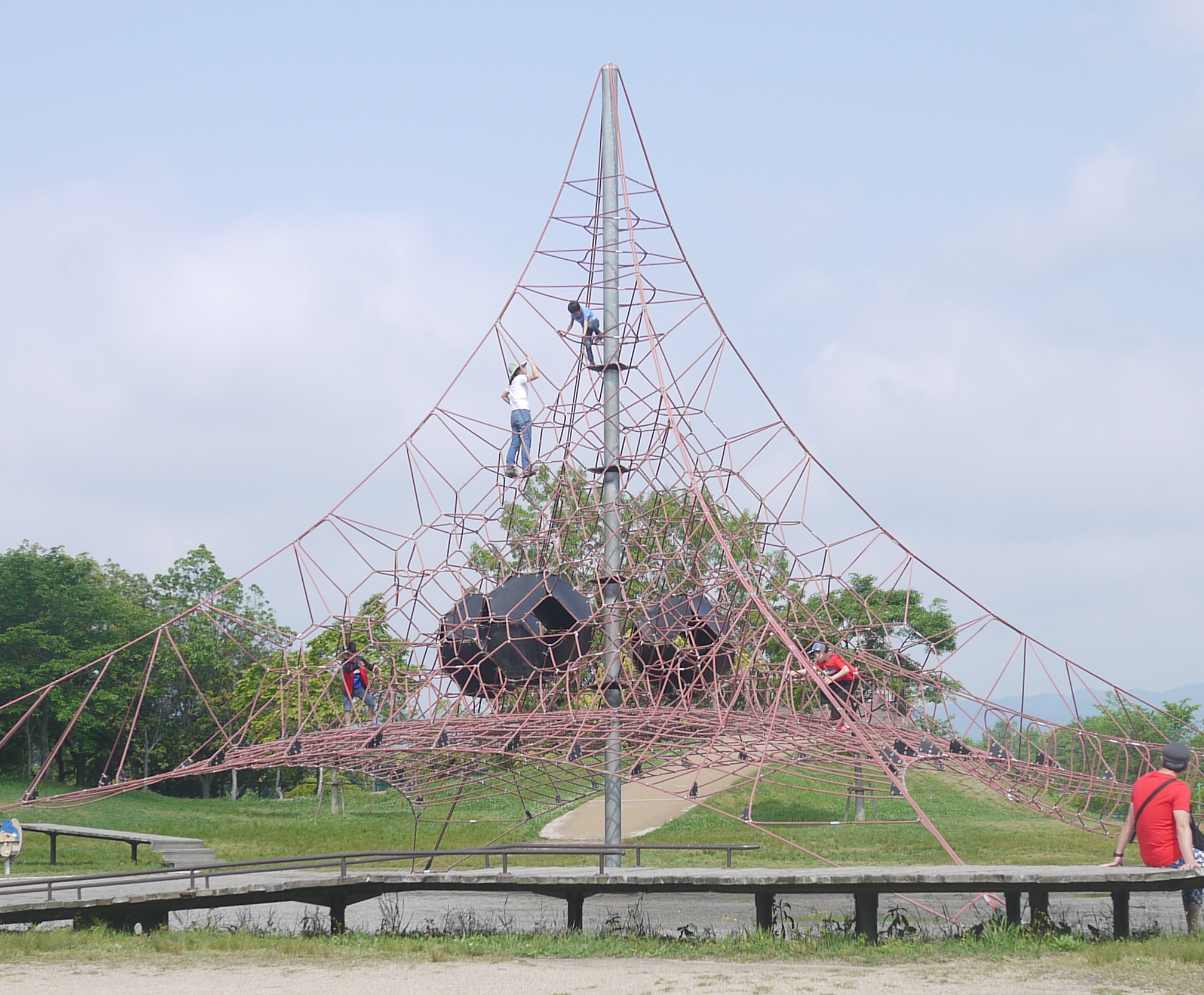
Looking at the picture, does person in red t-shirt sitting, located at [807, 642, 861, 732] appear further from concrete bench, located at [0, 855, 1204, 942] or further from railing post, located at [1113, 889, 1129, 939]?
railing post, located at [1113, 889, 1129, 939]

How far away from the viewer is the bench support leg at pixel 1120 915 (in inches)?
437

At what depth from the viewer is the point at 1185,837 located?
9992 millimetres

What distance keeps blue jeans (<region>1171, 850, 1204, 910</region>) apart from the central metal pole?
582cm

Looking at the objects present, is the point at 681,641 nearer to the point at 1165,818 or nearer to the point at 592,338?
the point at 592,338

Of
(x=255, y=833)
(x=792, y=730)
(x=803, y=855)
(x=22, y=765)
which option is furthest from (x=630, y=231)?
(x=22, y=765)

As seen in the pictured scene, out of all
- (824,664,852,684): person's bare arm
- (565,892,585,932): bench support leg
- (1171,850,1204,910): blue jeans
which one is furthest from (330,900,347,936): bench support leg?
(1171,850,1204,910): blue jeans

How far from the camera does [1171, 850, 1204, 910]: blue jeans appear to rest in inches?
408

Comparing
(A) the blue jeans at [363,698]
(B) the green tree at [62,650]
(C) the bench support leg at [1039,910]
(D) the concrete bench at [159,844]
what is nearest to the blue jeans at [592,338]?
(A) the blue jeans at [363,698]

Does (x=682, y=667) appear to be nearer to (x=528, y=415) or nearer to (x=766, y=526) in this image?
(x=766, y=526)

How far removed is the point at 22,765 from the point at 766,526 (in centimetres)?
4791

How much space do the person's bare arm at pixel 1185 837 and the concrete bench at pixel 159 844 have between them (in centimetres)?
1770

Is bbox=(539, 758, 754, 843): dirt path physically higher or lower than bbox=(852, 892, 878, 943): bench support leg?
lower

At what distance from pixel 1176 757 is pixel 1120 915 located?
6.32 ft

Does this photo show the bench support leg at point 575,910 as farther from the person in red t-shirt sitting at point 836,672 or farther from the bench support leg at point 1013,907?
the bench support leg at point 1013,907
